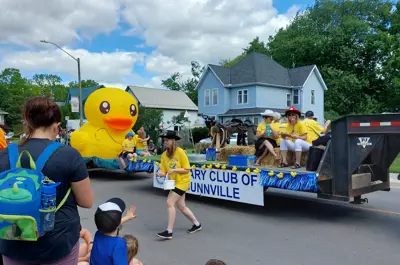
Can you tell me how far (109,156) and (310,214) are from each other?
7.49m

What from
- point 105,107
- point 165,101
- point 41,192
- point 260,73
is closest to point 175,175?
point 41,192

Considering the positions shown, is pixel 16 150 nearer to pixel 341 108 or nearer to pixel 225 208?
pixel 225 208

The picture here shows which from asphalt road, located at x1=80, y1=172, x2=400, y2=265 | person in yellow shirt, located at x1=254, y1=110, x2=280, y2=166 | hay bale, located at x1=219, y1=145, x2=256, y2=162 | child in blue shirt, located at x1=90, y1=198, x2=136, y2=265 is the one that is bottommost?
asphalt road, located at x1=80, y1=172, x2=400, y2=265

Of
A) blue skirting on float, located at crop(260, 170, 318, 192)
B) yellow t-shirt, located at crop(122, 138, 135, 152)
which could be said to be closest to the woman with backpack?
blue skirting on float, located at crop(260, 170, 318, 192)

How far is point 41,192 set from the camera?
7.18 feet

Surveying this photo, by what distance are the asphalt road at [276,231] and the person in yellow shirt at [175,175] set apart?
12.9 inches

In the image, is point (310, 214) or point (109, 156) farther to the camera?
point (109, 156)

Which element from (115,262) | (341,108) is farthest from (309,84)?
(115,262)

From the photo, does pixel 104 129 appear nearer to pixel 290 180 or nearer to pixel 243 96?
pixel 290 180

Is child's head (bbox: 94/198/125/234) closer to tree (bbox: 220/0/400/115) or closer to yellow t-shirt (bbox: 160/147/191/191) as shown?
yellow t-shirt (bbox: 160/147/191/191)

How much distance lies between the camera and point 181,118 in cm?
3541

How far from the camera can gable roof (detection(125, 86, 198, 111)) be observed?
151 feet

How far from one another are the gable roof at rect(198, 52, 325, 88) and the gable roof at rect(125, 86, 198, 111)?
34.9 feet

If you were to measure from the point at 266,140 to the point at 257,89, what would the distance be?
27379mm
